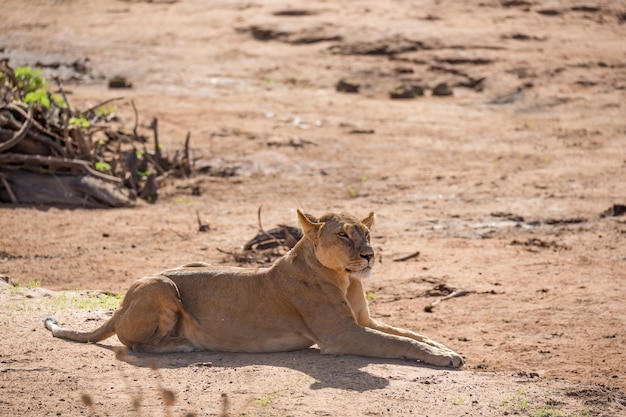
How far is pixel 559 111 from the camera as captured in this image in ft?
62.6

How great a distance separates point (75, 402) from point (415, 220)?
26.1ft

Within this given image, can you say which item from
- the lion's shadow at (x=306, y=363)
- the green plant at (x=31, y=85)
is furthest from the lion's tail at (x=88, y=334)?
the green plant at (x=31, y=85)

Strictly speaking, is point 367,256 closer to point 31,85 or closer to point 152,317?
point 152,317

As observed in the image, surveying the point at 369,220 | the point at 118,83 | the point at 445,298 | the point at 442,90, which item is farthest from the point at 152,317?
the point at 442,90

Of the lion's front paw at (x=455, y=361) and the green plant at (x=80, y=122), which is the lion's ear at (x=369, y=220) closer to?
the lion's front paw at (x=455, y=361)

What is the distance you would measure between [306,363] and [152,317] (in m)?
1.26

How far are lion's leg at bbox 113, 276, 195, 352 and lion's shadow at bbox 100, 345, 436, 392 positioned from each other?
10 cm

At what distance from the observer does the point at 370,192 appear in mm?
15453

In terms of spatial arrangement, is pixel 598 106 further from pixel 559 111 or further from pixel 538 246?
pixel 538 246

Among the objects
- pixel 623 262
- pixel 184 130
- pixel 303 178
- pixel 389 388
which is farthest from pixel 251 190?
pixel 389 388

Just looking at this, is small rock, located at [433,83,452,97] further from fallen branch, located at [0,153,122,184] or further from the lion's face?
the lion's face

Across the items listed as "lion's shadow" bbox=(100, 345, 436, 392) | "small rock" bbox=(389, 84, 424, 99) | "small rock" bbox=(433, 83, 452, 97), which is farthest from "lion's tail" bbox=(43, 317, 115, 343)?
"small rock" bbox=(433, 83, 452, 97)

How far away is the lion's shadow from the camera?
7180 millimetres

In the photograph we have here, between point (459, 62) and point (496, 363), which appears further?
point (459, 62)
